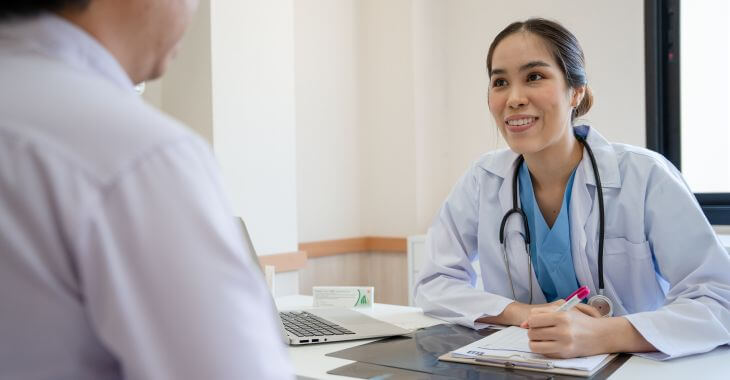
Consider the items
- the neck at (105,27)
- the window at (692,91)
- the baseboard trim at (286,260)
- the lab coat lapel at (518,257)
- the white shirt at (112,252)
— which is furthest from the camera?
the window at (692,91)

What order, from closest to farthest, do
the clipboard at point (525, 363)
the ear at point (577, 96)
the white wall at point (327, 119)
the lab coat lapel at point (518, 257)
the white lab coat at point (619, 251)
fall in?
1. the clipboard at point (525, 363)
2. the white lab coat at point (619, 251)
3. the lab coat lapel at point (518, 257)
4. the ear at point (577, 96)
5. the white wall at point (327, 119)

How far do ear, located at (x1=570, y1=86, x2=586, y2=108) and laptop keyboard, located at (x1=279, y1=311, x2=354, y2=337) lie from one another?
0.82 m

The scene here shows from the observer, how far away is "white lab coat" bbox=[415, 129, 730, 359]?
1.26 meters

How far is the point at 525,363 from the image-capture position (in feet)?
3.53

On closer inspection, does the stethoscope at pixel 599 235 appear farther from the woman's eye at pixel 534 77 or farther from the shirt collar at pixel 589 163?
the woman's eye at pixel 534 77

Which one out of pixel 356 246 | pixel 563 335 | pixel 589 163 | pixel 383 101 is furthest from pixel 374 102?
pixel 563 335

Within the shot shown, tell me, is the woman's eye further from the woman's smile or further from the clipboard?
the clipboard

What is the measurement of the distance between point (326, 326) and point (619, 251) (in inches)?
26.3

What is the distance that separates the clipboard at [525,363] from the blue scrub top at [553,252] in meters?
0.41

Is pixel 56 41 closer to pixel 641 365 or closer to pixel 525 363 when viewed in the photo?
pixel 525 363

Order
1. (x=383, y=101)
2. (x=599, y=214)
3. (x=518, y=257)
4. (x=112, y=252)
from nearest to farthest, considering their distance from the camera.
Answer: (x=112, y=252) → (x=599, y=214) → (x=518, y=257) → (x=383, y=101)

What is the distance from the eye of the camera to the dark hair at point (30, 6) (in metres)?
0.48

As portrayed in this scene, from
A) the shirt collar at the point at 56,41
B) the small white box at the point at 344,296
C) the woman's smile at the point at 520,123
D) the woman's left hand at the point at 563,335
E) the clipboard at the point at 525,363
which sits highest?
the shirt collar at the point at 56,41

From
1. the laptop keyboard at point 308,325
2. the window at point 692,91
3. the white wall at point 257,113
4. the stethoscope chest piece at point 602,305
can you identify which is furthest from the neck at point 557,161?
the window at point 692,91
